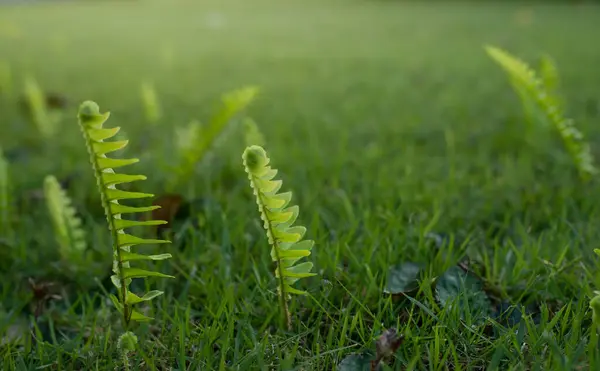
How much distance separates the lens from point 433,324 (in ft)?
4.58

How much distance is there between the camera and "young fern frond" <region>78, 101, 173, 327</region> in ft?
3.75

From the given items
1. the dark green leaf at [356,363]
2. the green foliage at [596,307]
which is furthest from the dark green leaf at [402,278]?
the green foliage at [596,307]

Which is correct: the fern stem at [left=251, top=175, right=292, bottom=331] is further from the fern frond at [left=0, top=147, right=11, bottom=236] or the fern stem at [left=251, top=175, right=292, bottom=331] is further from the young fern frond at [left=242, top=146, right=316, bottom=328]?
the fern frond at [left=0, top=147, right=11, bottom=236]

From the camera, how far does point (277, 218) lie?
4.18ft

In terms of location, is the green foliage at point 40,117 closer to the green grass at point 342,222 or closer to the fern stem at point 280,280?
the green grass at point 342,222

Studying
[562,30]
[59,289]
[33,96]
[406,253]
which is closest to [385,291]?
[406,253]

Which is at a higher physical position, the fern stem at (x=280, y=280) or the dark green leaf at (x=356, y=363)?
the fern stem at (x=280, y=280)

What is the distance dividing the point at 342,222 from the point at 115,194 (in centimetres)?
96

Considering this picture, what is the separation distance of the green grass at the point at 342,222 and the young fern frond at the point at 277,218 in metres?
0.14

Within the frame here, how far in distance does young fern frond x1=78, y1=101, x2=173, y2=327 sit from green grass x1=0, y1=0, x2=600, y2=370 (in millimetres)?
176

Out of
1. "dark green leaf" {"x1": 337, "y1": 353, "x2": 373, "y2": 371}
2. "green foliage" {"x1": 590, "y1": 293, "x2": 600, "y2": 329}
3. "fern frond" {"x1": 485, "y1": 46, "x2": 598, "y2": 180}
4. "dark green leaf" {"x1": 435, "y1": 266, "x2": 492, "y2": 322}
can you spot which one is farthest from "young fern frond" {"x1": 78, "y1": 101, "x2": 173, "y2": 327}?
"fern frond" {"x1": 485, "y1": 46, "x2": 598, "y2": 180}

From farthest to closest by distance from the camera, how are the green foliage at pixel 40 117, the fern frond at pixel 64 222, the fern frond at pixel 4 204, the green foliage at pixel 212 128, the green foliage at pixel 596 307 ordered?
the green foliage at pixel 40 117 < the green foliage at pixel 212 128 < the fern frond at pixel 4 204 < the fern frond at pixel 64 222 < the green foliage at pixel 596 307

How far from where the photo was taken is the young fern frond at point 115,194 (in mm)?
1144

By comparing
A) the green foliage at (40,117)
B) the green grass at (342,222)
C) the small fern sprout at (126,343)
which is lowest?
the green grass at (342,222)
